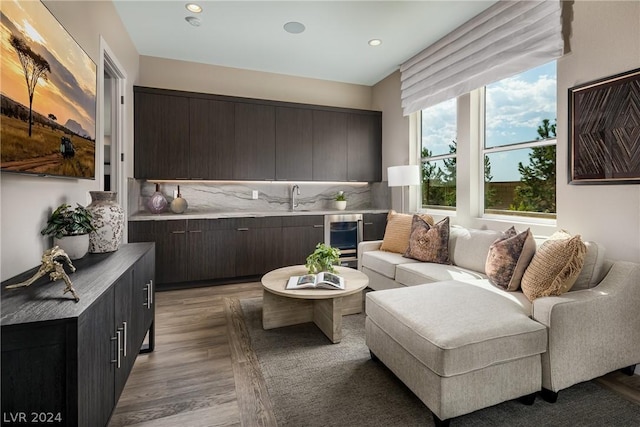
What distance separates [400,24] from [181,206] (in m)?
3.31

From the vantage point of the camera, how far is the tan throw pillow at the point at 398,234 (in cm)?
338

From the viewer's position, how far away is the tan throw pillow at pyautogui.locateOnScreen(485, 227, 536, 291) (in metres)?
2.14

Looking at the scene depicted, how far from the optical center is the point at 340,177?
4.70 m

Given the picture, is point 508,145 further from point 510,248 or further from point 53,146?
point 53,146

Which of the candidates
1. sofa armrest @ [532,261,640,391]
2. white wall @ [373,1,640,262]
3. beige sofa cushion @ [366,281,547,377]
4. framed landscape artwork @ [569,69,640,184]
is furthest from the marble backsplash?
sofa armrest @ [532,261,640,391]

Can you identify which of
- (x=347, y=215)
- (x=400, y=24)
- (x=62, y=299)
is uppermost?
(x=400, y=24)

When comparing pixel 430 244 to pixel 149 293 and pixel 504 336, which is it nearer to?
pixel 504 336

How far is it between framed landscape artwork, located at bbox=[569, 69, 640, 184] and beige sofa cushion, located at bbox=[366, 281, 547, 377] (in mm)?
1195

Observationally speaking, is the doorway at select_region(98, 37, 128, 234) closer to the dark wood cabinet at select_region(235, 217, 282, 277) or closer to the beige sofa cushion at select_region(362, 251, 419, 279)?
the dark wood cabinet at select_region(235, 217, 282, 277)

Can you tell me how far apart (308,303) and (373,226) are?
213 centimetres

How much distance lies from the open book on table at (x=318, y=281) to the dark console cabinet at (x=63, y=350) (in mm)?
1220

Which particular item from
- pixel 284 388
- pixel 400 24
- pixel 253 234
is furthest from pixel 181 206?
pixel 400 24

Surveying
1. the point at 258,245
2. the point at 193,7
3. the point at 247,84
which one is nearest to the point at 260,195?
the point at 258,245

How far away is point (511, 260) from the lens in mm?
2195
